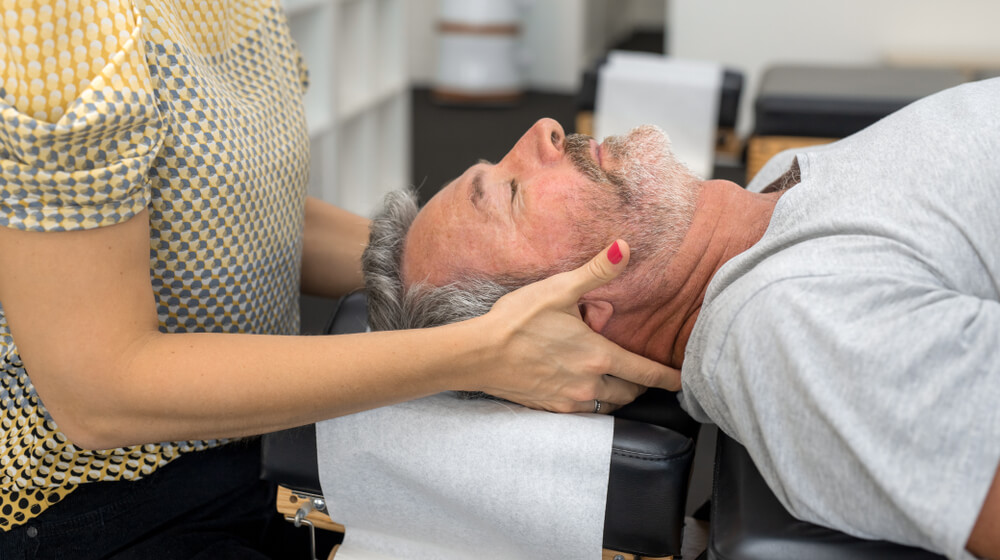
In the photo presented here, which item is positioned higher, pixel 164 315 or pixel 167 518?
pixel 164 315

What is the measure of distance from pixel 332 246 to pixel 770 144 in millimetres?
1639

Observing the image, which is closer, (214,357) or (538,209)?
(214,357)

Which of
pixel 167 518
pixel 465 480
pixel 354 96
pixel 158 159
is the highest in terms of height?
pixel 158 159

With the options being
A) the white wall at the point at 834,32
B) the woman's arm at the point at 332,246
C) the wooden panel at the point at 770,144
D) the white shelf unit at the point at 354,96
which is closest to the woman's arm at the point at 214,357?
the woman's arm at the point at 332,246

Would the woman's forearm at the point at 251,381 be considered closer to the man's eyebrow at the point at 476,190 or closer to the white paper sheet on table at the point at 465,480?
the white paper sheet on table at the point at 465,480

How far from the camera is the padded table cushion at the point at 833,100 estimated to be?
266cm

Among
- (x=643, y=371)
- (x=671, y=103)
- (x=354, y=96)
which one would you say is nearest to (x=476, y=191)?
(x=643, y=371)

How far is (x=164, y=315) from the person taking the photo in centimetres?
121

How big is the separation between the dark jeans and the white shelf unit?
6.33 feet

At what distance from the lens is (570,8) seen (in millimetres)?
6070

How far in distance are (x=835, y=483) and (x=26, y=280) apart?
89cm

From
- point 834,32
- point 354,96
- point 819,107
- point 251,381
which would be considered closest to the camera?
point 251,381

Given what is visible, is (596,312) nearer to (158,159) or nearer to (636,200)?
(636,200)

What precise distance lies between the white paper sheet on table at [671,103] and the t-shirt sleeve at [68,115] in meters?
2.32
